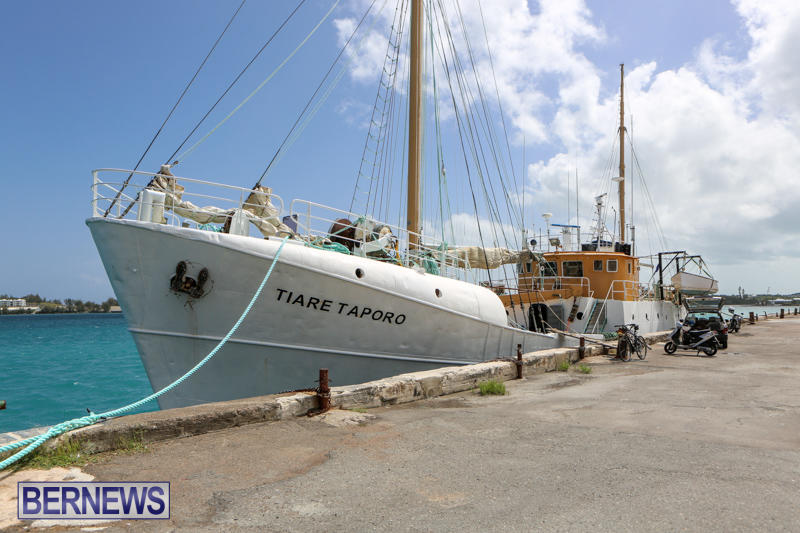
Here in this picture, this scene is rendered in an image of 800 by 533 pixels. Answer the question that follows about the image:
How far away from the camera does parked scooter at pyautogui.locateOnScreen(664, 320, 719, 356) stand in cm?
1393

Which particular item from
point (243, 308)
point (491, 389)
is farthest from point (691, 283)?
point (243, 308)

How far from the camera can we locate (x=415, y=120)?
14.3 meters

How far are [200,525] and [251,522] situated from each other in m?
0.32

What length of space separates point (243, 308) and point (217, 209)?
183cm

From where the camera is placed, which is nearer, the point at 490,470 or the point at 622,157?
the point at 490,470

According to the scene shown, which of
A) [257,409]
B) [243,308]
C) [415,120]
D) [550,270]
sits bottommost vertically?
[257,409]

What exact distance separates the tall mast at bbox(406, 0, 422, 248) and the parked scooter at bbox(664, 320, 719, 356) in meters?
8.78

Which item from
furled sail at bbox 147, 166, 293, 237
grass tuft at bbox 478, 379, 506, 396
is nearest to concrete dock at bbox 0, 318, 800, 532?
grass tuft at bbox 478, 379, 506, 396

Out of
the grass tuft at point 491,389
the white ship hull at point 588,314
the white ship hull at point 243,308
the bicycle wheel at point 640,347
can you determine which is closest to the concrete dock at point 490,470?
the grass tuft at point 491,389

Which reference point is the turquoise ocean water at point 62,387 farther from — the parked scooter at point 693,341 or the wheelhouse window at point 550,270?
the parked scooter at point 693,341

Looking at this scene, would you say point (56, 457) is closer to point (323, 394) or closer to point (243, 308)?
point (323, 394)

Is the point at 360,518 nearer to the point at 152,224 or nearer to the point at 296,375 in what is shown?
the point at 296,375

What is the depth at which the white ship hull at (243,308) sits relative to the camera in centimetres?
732

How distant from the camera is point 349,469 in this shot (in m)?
4.11
